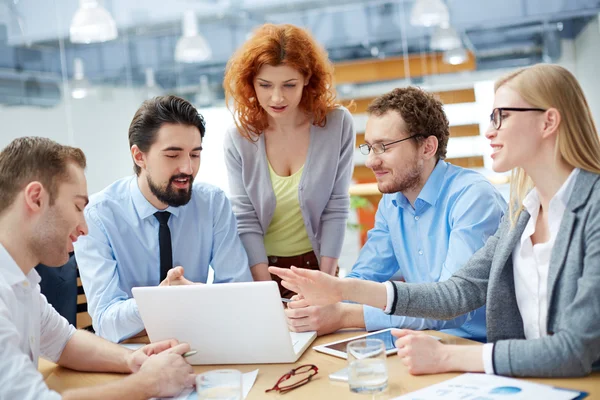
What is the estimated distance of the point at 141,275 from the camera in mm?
2328

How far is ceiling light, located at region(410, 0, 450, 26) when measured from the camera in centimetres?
522

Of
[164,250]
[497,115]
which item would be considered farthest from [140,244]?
[497,115]

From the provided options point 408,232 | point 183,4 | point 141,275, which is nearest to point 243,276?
point 141,275

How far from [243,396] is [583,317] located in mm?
732

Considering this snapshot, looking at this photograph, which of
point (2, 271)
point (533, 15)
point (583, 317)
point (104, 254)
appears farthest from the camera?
point (533, 15)

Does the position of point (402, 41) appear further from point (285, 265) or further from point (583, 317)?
point (583, 317)

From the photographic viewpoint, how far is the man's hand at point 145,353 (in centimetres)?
172

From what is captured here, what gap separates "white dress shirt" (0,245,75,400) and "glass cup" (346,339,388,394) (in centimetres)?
60

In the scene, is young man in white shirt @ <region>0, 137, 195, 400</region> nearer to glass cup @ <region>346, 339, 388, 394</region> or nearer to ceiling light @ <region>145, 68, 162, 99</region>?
glass cup @ <region>346, 339, 388, 394</region>

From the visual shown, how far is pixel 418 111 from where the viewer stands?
2299 millimetres

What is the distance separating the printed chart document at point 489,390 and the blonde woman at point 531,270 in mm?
45

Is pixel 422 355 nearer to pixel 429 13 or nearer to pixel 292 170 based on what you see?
pixel 292 170

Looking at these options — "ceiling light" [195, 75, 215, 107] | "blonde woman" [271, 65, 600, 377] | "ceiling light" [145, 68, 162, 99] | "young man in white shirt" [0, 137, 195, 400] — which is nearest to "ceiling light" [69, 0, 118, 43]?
"ceiling light" [145, 68, 162, 99]

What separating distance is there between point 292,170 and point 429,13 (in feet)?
9.89
